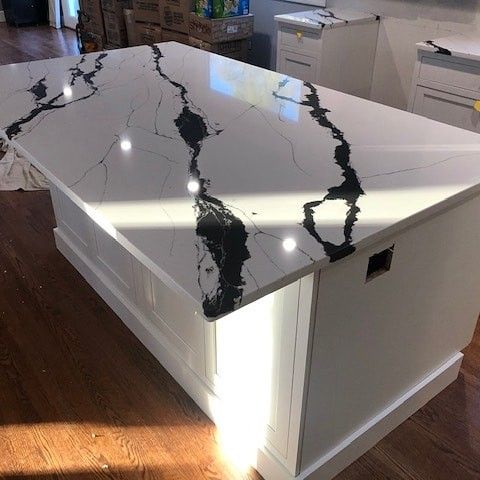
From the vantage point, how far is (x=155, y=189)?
4.01ft

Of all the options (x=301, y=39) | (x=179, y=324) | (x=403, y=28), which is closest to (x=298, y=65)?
(x=301, y=39)

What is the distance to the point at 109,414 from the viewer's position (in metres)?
1.77

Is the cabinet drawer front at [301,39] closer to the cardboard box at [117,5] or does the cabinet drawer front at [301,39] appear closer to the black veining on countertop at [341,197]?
the black veining on countertop at [341,197]

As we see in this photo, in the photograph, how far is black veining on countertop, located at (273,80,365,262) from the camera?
101cm

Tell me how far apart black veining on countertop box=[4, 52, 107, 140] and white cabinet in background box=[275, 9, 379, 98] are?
162cm

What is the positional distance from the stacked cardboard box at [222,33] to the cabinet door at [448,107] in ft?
5.70

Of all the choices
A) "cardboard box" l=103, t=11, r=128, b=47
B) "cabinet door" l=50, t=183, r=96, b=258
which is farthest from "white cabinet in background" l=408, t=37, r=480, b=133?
"cardboard box" l=103, t=11, r=128, b=47

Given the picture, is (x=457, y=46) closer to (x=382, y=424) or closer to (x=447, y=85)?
(x=447, y=85)

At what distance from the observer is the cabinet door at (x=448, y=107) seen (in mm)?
2691

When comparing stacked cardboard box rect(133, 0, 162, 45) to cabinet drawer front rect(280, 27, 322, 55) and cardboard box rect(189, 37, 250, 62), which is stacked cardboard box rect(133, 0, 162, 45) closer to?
cardboard box rect(189, 37, 250, 62)

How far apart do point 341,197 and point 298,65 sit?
262 cm

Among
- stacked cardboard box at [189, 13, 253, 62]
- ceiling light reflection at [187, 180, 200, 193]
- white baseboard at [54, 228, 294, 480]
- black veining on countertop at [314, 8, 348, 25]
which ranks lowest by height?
white baseboard at [54, 228, 294, 480]

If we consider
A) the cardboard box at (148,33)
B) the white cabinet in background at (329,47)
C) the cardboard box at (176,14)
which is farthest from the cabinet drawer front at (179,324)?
the cardboard box at (148,33)

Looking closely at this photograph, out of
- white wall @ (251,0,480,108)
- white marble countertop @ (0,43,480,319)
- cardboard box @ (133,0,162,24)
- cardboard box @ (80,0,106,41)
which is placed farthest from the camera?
cardboard box @ (80,0,106,41)
